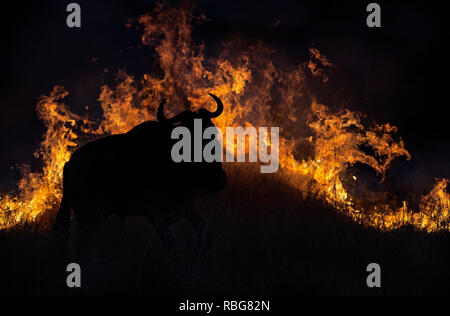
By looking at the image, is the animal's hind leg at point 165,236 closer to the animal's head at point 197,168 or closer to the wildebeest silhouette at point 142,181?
the wildebeest silhouette at point 142,181

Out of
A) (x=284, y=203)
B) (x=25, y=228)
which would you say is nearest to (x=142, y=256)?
(x=25, y=228)

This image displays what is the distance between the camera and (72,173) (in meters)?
5.57

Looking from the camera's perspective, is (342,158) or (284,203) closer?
(284,203)

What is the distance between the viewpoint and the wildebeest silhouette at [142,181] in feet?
17.9

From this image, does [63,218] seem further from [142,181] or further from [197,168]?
[197,168]

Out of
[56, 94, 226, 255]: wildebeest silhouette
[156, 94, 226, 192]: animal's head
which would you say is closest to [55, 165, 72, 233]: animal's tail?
[56, 94, 226, 255]: wildebeest silhouette

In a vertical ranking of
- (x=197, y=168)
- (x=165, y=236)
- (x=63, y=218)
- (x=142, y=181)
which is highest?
(x=197, y=168)

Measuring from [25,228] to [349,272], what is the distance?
17.0ft

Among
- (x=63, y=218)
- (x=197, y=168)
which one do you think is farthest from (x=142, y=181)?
(x=63, y=218)

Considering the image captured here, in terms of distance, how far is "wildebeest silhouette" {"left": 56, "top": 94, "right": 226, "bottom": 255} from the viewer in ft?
17.9

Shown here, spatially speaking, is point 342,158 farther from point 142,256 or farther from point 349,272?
point 142,256

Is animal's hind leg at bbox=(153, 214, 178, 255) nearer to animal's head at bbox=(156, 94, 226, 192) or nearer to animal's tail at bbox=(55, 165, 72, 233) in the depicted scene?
animal's head at bbox=(156, 94, 226, 192)

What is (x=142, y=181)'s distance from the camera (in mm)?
5559

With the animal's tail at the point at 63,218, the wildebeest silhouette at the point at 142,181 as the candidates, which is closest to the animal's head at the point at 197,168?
the wildebeest silhouette at the point at 142,181
